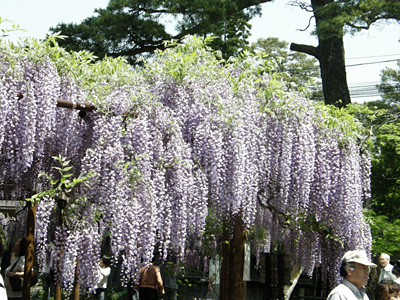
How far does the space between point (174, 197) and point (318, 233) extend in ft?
16.6

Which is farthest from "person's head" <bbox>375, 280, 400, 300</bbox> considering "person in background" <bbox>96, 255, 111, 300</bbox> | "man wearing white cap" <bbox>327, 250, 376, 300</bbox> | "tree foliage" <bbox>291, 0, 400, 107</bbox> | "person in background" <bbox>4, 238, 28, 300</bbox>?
"tree foliage" <bbox>291, 0, 400, 107</bbox>

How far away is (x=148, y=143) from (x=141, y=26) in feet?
27.8

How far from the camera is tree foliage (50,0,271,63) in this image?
13398 mm

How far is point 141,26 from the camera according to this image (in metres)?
13.8

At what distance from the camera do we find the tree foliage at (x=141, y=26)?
13398 mm

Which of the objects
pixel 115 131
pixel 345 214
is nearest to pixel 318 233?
pixel 345 214

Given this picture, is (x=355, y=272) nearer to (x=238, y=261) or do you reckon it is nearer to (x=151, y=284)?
(x=238, y=261)

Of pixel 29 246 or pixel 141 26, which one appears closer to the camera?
pixel 29 246

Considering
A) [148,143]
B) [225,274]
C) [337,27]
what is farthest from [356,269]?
[337,27]

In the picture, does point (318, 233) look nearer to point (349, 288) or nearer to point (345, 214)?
point (345, 214)

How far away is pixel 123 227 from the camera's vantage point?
561 cm

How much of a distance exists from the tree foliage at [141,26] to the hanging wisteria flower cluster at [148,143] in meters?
6.41

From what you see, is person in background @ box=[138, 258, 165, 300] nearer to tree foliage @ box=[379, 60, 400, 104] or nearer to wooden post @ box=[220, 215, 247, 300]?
wooden post @ box=[220, 215, 247, 300]

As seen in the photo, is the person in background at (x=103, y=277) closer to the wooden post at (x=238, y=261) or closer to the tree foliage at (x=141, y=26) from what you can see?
the wooden post at (x=238, y=261)
